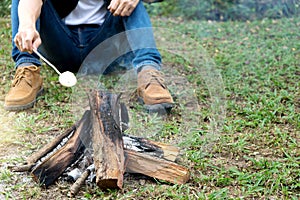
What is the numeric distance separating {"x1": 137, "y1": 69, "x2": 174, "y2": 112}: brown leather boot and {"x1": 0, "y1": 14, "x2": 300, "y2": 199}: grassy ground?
0.09 m

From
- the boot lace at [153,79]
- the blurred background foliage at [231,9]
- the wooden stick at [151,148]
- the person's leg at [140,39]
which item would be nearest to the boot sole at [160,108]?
the boot lace at [153,79]

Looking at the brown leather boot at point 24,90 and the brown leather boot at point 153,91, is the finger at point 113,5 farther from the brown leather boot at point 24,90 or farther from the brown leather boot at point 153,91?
the brown leather boot at point 24,90

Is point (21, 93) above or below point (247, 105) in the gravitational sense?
above

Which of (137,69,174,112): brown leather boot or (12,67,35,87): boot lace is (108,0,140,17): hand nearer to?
(137,69,174,112): brown leather boot

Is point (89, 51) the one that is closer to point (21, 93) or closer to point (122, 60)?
point (122, 60)

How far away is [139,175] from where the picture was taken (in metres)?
2.18

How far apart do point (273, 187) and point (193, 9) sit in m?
3.99

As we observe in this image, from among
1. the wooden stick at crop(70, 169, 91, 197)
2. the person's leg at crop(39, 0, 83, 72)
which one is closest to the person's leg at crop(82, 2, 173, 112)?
the person's leg at crop(39, 0, 83, 72)

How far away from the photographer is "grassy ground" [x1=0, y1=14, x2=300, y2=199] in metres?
2.10

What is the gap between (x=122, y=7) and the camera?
2975 mm

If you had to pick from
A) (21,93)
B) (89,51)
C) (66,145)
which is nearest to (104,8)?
(89,51)

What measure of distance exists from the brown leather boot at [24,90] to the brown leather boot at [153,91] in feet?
2.16

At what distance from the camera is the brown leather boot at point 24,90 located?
9.48ft

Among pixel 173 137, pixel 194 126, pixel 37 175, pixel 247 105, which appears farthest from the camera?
pixel 247 105
